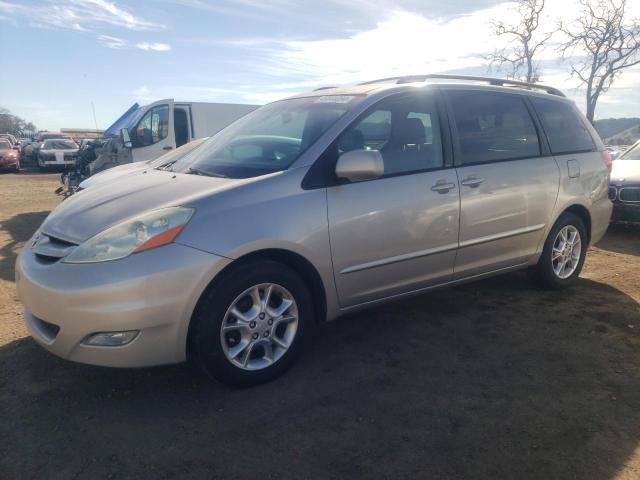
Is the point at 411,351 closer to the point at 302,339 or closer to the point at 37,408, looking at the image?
the point at 302,339

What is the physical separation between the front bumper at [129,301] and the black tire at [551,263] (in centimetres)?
313

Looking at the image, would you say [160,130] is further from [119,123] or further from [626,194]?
[626,194]

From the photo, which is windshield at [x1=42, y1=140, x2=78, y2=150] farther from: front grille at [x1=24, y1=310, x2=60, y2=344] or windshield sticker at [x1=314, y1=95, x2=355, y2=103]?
front grille at [x1=24, y1=310, x2=60, y2=344]

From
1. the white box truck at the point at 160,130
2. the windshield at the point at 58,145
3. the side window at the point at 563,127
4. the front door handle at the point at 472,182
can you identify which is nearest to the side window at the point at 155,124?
the white box truck at the point at 160,130

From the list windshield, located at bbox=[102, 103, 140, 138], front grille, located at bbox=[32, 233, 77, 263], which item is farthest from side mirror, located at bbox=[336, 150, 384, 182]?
windshield, located at bbox=[102, 103, 140, 138]

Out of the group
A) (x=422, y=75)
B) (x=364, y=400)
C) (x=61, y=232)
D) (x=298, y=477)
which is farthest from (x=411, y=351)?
(x=61, y=232)

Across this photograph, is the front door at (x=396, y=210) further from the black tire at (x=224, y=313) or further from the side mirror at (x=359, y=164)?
the black tire at (x=224, y=313)

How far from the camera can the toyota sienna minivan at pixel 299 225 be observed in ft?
8.54

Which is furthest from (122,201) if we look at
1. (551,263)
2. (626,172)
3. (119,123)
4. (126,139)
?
(119,123)

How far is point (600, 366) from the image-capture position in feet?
10.6

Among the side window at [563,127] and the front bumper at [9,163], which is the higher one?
the front bumper at [9,163]

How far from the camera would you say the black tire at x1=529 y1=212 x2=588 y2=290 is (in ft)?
14.6

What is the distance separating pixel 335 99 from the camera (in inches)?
142

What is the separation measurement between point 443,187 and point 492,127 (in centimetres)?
87
